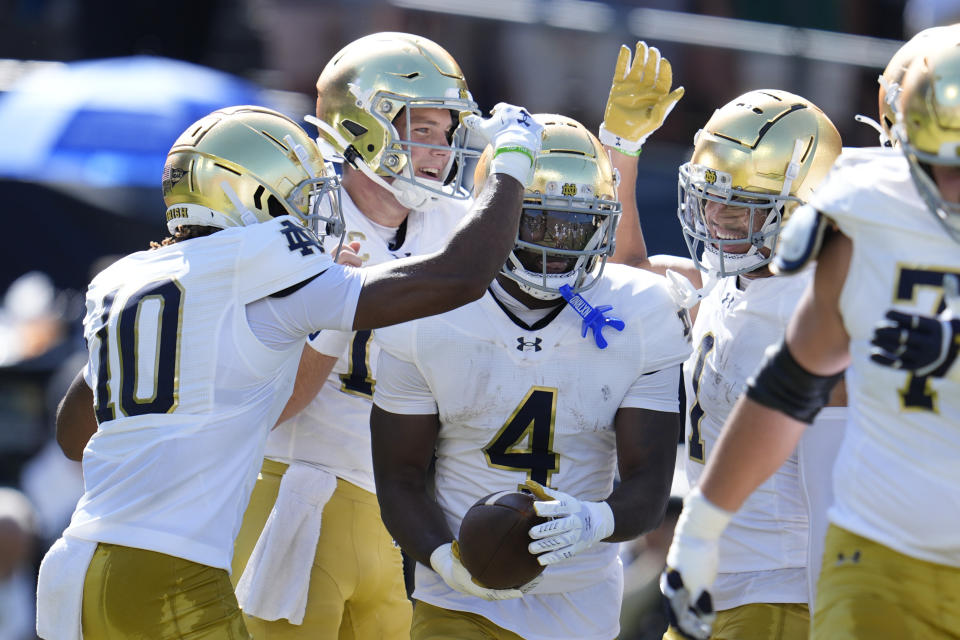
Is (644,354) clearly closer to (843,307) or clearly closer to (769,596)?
(769,596)

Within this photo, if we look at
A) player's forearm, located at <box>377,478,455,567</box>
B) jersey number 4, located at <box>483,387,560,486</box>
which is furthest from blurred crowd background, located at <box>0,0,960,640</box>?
jersey number 4, located at <box>483,387,560,486</box>

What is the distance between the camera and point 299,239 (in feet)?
10.0

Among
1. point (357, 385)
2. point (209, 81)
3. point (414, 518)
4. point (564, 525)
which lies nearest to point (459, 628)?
point (414, 518)

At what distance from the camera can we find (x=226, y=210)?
10.7 feet

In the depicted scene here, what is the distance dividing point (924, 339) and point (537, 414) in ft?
3.91

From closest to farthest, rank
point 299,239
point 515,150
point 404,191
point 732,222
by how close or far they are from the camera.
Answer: point 299,239 < point 515,150 < point 732,222 < point 404,191

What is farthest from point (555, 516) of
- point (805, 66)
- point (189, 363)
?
point (805, 66)

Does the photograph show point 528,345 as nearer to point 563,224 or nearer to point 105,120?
point 563,224

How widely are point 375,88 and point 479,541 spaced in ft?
5.53

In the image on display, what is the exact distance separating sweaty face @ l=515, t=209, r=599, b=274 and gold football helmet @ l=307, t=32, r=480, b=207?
0.58m

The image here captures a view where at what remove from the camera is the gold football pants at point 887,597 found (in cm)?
239

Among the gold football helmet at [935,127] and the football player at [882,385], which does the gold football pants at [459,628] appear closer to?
the football player at [882,385]

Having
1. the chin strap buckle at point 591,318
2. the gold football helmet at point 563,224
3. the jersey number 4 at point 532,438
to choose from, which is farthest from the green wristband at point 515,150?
the jersey number 4 at point 532,438

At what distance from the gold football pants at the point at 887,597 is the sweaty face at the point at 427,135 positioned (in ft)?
6.50
